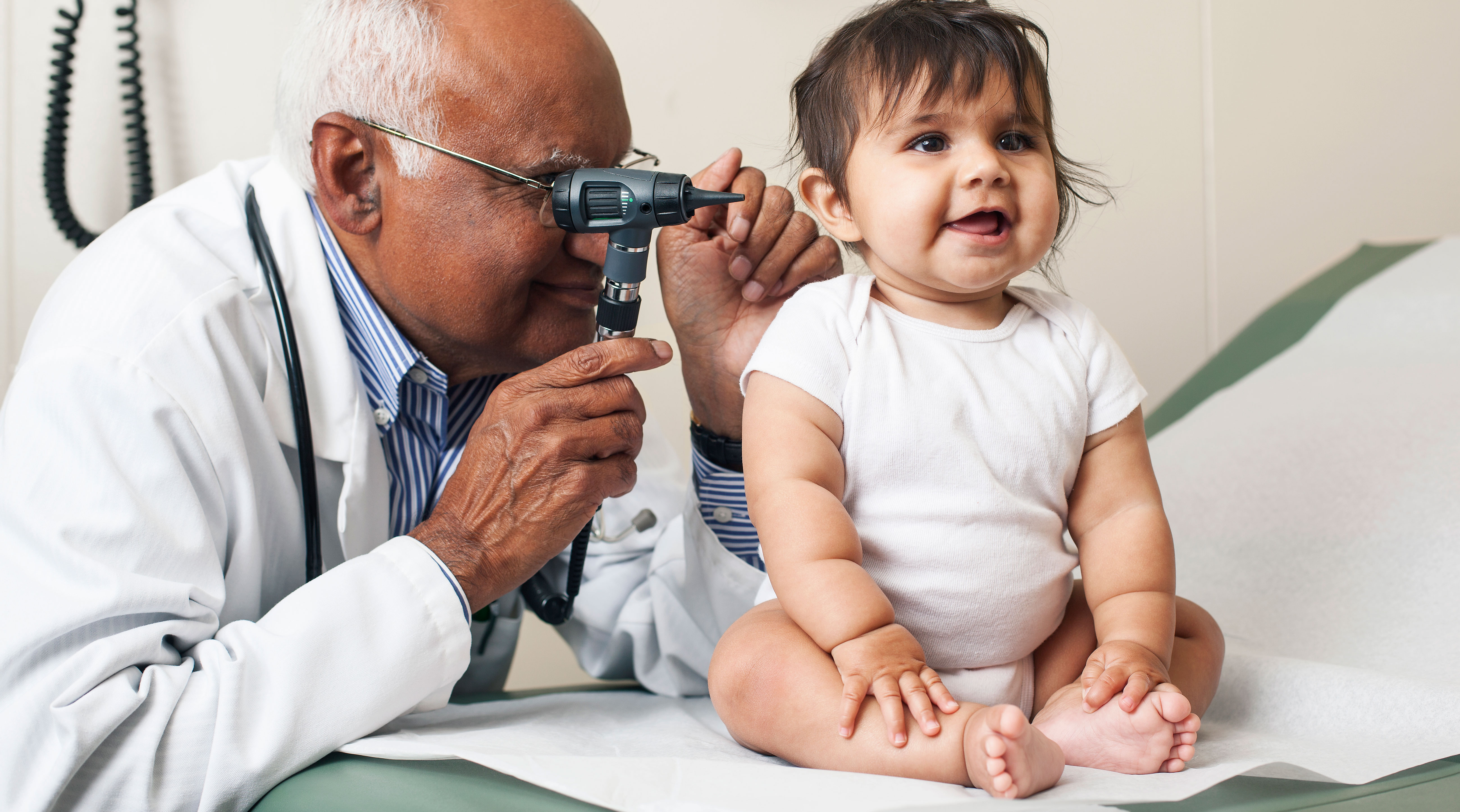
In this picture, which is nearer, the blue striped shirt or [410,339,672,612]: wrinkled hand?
[410,339,672,612]: wrinkled hand

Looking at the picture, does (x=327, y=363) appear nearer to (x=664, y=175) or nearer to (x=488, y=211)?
(x=488, y=211)

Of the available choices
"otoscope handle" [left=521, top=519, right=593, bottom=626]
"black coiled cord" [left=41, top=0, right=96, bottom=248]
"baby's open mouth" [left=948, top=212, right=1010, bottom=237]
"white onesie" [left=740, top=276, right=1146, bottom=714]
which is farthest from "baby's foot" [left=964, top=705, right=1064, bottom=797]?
"black coiled cord" [left=41, top=0, right=96, bottom=248]

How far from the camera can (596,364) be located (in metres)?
1.09

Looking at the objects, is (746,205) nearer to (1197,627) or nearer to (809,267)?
(809,267)

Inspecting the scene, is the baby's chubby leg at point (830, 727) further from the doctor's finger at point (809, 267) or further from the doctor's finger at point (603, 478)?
the doctor's finger at point (809, 267)

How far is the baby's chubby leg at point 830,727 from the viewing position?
2.25 ft

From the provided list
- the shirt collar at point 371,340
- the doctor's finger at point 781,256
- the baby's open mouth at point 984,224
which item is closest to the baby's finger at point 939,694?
the baby's open mouth at point 984,224

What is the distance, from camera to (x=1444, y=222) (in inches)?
94.2

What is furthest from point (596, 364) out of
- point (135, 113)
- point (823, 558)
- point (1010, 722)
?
point (135, 113)

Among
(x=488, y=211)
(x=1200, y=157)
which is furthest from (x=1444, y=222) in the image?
(x=488, y=211)

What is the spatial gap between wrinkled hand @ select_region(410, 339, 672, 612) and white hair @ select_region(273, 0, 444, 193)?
35cm

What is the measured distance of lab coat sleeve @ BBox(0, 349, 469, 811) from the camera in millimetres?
830

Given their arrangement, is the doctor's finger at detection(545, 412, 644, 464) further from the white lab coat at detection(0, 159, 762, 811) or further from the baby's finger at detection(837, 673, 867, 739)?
the baby's finger at detection(837, 673, 867, 739)

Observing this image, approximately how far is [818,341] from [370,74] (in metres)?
0.70
